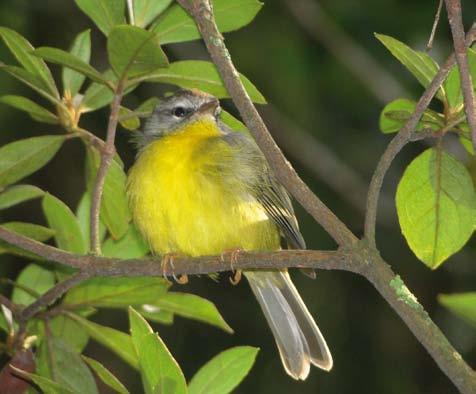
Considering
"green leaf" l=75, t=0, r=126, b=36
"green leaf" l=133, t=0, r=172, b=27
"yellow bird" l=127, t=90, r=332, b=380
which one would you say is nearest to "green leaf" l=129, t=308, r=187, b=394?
"green leaf" l=75, t=0, r=126, b=36

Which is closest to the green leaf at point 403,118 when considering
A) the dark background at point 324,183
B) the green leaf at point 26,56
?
the green leaf at point 26,56

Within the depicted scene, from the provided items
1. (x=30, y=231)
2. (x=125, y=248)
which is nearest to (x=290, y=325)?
(x=125, y=248)

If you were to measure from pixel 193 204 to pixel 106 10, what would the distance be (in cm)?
97

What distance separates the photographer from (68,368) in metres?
3.31

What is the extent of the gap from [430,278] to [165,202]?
3092 mm

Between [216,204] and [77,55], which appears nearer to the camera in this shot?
[77,55]

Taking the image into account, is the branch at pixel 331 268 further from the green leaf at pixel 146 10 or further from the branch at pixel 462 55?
the green leaf at pixel 146 10

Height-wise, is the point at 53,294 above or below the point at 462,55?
below

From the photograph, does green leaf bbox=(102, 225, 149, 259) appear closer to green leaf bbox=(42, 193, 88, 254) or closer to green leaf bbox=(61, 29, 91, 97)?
green leaf bbox=(42, 193, 88, 254)

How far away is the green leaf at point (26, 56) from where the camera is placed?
3227 millimetres

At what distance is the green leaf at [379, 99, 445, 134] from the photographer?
9.59 feet

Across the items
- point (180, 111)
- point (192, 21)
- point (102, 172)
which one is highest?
point (192, 21)

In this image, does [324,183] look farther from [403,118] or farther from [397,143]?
[397,143]

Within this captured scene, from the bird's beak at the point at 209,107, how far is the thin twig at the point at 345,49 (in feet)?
6.31
